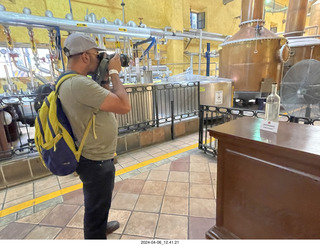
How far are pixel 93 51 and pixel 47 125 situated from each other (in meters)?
0.61

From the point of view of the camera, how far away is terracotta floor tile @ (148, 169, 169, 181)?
102 inches

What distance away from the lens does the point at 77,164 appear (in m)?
1.30

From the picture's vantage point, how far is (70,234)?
1708 mm

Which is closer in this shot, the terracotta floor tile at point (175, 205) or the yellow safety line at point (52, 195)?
the terracotta floor tile at point (175, 205)

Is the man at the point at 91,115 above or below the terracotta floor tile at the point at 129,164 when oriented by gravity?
above

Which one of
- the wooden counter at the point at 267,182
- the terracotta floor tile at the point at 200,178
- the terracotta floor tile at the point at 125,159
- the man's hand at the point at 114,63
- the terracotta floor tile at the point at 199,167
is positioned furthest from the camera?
the terracotta floor tile at the point at 125,159

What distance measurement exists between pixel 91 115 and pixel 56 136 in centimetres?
26

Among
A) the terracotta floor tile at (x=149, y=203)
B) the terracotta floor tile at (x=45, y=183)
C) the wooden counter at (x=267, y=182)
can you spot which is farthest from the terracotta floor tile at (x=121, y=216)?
the terracotta floor tile at (x=45, y=183)

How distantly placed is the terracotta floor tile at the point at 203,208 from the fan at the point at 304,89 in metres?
2.02

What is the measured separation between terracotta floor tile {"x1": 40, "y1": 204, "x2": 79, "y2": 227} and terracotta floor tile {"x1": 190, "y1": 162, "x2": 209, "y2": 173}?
68.4 inches

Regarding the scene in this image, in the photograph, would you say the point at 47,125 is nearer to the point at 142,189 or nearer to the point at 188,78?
the point at 142,189

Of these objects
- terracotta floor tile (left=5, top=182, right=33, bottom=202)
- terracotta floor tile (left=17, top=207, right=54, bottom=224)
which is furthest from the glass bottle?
terracotta floor tile (left=5, top=182, right=33, bottom=202)

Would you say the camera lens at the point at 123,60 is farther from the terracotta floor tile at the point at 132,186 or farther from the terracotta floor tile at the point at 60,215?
the terracotta floor tile at the point at 60,215

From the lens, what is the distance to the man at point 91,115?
1.14 metres
